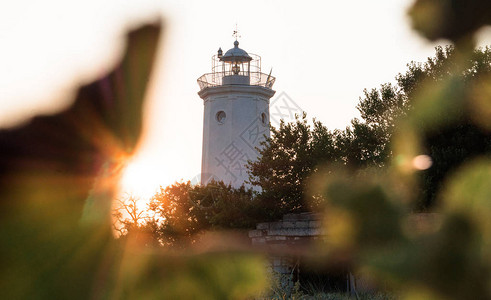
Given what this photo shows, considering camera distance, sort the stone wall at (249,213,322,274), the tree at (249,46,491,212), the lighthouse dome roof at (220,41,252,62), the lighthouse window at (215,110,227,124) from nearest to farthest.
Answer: the stone wall at (249,213,322,274)
the tree at (249,46,491,212)
the lighthouse window at (215,110,227,124)
the lighthouse dome roof at (220,41,252,62)

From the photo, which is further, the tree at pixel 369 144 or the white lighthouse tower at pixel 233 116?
the white lighthouse tower at pixel 233 116

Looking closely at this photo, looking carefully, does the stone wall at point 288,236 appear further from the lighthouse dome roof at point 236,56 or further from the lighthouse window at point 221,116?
the lighthouse dome roof at point 236,56

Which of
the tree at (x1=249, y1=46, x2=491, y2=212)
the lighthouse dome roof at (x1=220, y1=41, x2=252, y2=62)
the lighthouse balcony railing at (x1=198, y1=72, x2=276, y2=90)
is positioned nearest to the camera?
the tree at (x1=249, y1=46, x2=491, y2=212)

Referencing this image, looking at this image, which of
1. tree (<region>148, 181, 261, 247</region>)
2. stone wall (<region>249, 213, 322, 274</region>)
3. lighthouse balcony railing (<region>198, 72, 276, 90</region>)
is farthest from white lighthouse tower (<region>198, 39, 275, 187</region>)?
stone wall (<region>249, 213, 322, 274</region>)

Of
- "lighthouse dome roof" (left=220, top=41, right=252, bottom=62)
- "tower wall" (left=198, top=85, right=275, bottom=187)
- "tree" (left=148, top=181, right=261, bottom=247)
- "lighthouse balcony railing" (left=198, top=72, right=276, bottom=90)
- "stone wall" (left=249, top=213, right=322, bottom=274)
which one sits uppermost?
"lighthouse dome roof" (left=220, top=41, right=252, bottom=62)

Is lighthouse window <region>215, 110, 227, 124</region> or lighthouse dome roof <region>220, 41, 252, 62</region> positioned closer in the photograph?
lighthouse window <region>215, 110, 227, 124</region>

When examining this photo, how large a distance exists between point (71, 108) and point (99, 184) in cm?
38

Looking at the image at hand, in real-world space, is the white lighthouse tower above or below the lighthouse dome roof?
below

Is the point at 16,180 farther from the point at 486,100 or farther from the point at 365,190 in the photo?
the point at 486,100

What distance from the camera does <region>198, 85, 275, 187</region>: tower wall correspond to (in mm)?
27844

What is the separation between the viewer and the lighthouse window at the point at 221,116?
1128 inches

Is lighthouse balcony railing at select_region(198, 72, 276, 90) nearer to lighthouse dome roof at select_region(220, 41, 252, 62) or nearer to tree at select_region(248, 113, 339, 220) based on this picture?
lighthouse dome roof at select_region(220, 41, 252, 62)

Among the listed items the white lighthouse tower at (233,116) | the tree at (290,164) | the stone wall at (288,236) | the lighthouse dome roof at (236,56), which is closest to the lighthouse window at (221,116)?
the white lighthouse tower at (233,116)

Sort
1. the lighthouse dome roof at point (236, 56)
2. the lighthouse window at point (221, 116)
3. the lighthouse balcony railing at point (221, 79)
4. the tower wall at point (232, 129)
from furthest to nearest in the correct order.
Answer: the lighthouse dome roof at point (236, 56) → the lighthouse balcony railing at point (221, 79) → the lighthouse window at point (221, 116) → the tower wall at point (232, 129)
